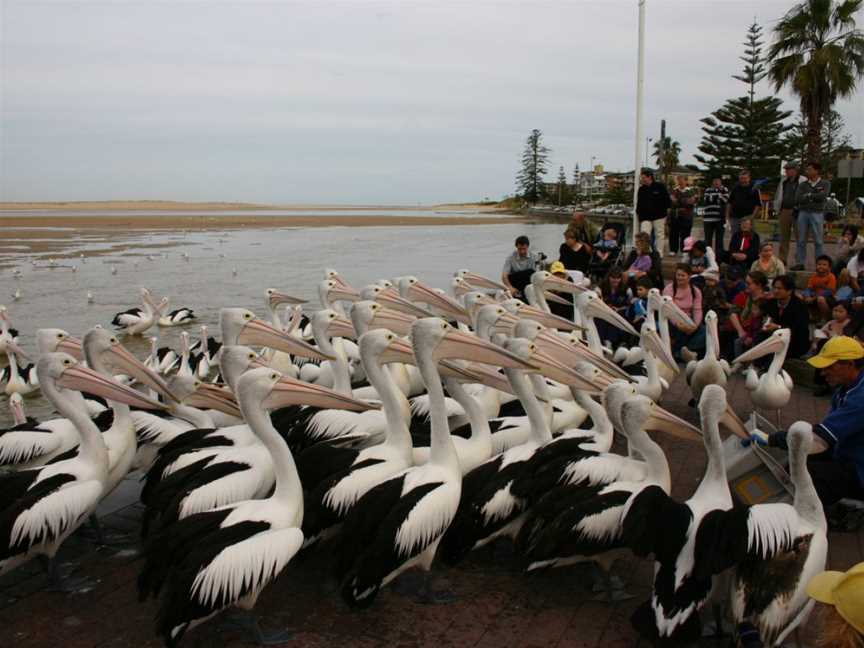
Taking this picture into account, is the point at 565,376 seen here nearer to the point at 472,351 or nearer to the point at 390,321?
the point at 472,351

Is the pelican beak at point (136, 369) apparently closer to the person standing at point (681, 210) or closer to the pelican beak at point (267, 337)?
the pelican beak at point (267, 337)

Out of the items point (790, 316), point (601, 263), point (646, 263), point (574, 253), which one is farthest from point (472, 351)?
point (601, 263)

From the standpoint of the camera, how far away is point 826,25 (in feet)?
66.1

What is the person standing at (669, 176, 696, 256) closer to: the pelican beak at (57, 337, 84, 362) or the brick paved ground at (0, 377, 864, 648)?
the brick paved ground at (0, 377, 864, 648)

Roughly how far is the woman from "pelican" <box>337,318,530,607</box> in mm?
7942

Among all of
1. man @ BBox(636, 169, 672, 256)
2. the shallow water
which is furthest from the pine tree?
man @ BBox(636, 169, 672, 256)

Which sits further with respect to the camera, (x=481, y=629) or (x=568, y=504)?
(x=568, y=504)

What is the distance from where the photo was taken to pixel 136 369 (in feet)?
15.8

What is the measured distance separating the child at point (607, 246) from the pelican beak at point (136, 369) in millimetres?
7766

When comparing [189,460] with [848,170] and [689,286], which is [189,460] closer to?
[689,286]

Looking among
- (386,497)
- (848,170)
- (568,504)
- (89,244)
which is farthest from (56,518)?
(89,244)

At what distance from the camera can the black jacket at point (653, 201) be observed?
38.7 ft

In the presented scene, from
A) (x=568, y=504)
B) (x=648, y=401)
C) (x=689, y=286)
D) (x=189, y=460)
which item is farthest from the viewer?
(x=689, y=286)

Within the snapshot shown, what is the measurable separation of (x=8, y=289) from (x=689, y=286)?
1554cm
